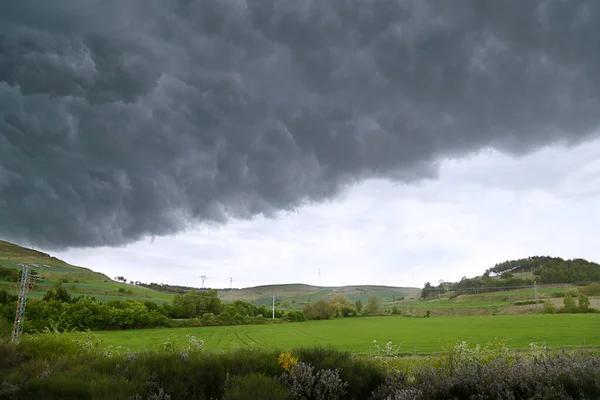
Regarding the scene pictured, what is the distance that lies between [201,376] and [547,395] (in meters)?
5.17

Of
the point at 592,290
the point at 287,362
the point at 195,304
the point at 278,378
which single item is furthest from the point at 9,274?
the point at 592,290

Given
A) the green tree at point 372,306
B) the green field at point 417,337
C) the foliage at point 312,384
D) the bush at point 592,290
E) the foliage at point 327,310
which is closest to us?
the foliage at point 312,384

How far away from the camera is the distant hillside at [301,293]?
5969 inches

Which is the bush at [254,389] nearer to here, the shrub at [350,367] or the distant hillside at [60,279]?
the shrub at [350,367]

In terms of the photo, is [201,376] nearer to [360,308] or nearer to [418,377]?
[418,377]

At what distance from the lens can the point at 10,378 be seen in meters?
6.00

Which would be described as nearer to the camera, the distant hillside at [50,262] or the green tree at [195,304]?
the green tree at [195,304]

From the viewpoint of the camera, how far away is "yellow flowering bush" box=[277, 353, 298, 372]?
6.89m

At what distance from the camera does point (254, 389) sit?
18.6 feet

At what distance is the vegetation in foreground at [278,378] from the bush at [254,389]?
0.01 metres

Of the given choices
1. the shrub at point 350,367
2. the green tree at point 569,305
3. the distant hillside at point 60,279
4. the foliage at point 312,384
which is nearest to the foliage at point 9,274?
the distant hillside at point 60,279

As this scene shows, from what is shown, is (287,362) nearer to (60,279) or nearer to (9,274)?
(9,274)

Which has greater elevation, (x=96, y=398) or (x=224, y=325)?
(x=96, y=398)

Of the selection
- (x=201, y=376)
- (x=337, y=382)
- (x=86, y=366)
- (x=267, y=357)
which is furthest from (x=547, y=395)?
(x=86, y=366)
